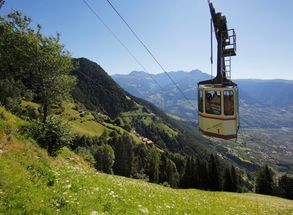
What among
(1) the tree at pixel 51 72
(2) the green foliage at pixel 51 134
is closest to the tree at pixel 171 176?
(1) the tree at pixel 51 72

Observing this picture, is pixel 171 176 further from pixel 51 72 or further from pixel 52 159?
pixel 52 159

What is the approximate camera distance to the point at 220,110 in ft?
81.9

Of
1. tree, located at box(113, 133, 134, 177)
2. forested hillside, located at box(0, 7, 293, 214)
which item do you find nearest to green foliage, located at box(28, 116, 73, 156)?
forested hillside, located at box(0, 7, 293, 214)

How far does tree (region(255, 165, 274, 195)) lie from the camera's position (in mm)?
99000

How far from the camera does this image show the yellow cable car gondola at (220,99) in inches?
973

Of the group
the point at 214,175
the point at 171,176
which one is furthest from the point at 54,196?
the point at 171,176

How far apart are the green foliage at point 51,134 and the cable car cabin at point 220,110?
43.4ft

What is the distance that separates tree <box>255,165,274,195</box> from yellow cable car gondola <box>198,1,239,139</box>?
3338 inches

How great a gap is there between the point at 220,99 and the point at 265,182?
89.5 meters

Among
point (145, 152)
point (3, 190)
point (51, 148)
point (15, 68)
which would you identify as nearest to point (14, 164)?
point (3, 190)

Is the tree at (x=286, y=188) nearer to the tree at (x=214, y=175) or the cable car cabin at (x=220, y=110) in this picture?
the tree at (x=214, y=175)

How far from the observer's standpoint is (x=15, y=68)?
1766 inches

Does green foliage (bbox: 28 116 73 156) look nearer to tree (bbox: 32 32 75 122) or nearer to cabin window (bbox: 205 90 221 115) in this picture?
cabin window (bbox: 205 90 221 115)

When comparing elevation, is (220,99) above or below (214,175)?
above
